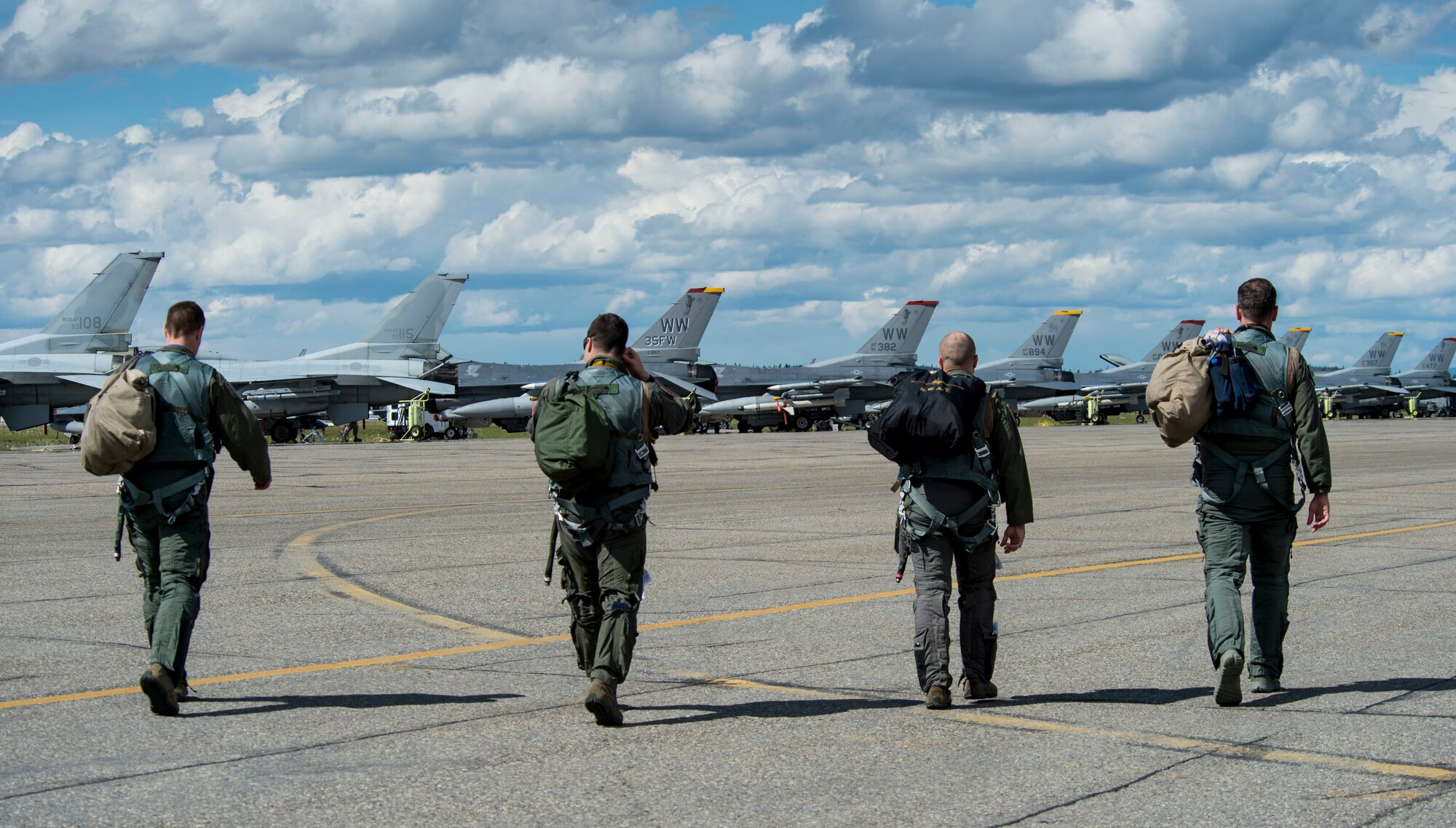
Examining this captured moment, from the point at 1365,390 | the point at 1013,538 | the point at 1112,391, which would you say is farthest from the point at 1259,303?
the point at 1365,390

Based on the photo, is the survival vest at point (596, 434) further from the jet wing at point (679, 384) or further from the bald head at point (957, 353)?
the jet wing at point (679, 384)

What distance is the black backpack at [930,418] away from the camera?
20.6ft

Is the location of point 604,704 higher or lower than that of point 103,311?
lower

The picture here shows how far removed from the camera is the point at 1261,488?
21.6 feet

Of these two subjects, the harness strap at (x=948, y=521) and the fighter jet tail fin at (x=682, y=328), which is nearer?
the harness strap at (x=948, y=521)

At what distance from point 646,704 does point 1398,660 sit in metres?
4.32

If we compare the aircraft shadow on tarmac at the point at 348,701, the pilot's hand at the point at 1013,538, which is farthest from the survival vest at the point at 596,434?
the pilot's hand at the point at 1013,538

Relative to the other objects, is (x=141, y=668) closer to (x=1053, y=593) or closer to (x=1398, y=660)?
(x=1053, y=593)

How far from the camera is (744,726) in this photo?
19.6 ft

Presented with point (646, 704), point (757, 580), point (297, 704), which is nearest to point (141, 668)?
point (297, 704)

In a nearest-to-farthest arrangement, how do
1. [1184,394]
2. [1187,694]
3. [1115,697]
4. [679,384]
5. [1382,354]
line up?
[1184,394], [1115,697], [1187,694], [679,384], [1382,354]

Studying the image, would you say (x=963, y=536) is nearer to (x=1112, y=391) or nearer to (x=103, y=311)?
(x=103, y=311)

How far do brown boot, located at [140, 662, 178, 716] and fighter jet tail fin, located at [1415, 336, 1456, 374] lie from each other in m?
116

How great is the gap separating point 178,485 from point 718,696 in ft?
9.29
